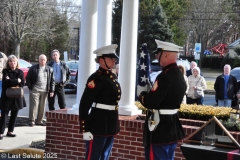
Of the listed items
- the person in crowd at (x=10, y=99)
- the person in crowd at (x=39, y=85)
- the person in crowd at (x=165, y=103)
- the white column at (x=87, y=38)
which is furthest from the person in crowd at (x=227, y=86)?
the person in crowd at (x=165, y=103)

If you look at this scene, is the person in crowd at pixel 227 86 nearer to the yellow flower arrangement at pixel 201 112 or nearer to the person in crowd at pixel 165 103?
the yellow flower arrangement at pixel 201 112

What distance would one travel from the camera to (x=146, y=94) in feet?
16.0

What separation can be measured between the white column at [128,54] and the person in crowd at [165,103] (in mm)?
2477

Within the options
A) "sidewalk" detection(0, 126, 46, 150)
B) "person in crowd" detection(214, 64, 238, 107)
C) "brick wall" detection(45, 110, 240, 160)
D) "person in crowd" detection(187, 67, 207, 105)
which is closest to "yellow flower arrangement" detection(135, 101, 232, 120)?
"brick wall" detection(45, 110, 240, 160)

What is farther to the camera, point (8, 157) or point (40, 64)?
point (40, 64)

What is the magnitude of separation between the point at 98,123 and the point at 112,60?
830mm

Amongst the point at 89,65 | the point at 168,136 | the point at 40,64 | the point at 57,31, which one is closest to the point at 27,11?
the point at 57,31

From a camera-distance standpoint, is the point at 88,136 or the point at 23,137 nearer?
the point at 88,136

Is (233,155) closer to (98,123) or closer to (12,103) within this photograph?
(98,123)

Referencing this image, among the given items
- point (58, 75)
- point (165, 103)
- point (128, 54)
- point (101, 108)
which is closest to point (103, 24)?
point (128, 54)

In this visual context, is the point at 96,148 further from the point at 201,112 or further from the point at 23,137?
the point at 23,137

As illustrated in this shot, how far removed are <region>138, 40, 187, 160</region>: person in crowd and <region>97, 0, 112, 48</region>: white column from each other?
256 centimetres

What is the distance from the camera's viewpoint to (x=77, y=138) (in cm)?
706

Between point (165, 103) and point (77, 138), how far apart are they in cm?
271
